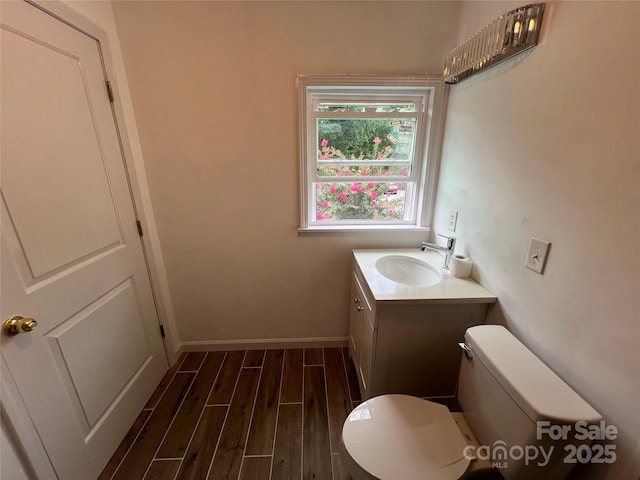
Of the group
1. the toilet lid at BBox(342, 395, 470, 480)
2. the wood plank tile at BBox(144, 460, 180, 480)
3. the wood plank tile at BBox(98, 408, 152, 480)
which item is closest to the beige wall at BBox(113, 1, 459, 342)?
the wood plank tile at BBox(98, 408, 152, 480)

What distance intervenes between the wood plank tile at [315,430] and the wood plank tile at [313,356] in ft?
0.23

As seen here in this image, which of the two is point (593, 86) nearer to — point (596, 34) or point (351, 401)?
point (596, 34)

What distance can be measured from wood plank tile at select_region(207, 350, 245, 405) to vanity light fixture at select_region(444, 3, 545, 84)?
92.1 inches

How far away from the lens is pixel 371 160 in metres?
1.81

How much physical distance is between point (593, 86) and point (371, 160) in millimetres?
1135

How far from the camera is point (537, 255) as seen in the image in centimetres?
97

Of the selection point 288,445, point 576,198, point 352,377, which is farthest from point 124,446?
point 576,198

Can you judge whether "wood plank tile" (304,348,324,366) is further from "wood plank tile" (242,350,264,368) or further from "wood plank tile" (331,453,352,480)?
"wood plank tile" (331,453,352,480)

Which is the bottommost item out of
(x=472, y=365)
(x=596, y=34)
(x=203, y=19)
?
(x=472, y=365)

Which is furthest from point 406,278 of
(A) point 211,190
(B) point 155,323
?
(B) point 155,323

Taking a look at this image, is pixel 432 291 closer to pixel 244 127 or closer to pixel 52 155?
pixel 244 127

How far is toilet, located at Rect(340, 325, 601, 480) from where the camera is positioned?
73cm

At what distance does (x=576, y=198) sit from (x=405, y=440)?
1.02 metres

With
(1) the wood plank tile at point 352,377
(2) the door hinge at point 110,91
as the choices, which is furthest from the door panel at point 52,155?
(1) the wood plank tile at point 352,377
